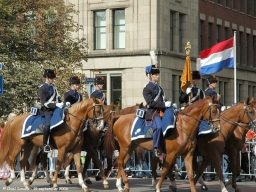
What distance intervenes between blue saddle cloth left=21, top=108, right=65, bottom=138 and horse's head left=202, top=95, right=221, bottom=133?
3.80 m

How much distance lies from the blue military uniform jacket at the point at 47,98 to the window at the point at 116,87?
3486 cm

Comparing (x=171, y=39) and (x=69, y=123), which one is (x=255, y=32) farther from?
(x=69, y=123)

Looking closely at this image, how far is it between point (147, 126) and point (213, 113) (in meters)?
1.71

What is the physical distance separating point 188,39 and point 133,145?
38.8 meters

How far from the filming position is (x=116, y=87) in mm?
58094

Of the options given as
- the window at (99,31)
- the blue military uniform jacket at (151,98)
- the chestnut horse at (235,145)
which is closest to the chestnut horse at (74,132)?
the blue military uniform jacket at (151,98)

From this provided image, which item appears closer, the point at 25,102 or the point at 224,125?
the point at 224,125

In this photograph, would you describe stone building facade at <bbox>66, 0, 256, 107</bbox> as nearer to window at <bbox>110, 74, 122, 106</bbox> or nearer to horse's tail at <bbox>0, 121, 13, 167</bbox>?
window at <bbox>110, 74, 122, 106</bbox>

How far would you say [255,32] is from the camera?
7225 cm

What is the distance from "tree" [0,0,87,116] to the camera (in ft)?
126

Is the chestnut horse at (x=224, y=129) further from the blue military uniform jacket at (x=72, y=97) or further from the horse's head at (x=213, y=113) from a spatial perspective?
the blue military uniform jacket at (x=72, y=97)

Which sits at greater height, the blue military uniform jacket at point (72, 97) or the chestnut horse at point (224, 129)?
the blue military uniform jacket at point (72, 97)

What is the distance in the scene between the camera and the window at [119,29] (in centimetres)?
5825

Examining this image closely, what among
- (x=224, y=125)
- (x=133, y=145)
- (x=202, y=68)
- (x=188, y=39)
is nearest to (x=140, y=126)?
(x=133, y=145)
